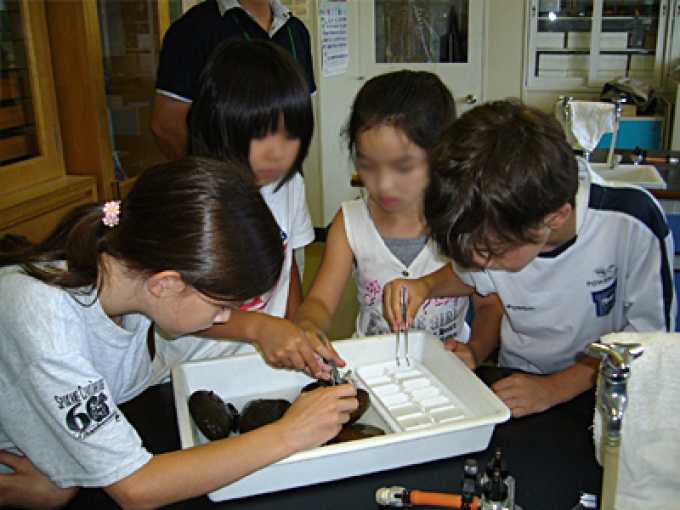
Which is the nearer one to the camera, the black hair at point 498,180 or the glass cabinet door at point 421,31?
the black hair at point 498,180

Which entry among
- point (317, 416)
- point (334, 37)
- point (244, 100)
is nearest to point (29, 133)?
point (244, 100)

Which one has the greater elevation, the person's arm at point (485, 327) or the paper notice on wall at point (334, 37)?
the paper notice on wall at point (334, 37)

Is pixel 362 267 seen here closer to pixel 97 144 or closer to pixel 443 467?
pixel 443 467

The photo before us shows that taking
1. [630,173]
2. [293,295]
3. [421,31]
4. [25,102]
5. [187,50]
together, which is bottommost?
[293,295]

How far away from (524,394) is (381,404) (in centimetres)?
22

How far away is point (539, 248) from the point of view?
3.30 ft

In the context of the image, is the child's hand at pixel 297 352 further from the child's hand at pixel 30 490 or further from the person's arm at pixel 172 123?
the person's arm at pixel 172 123

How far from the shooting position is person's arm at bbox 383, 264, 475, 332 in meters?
1.19

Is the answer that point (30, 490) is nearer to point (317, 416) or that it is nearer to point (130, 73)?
point (317, 416)

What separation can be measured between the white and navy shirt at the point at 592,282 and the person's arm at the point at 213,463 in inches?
20.3

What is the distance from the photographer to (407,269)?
1.39 m

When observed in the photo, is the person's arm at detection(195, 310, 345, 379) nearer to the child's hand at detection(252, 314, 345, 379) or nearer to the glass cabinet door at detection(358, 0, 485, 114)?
the child's hand at detection(252, 314, 345, 379)

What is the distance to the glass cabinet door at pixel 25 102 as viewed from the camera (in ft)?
6.88

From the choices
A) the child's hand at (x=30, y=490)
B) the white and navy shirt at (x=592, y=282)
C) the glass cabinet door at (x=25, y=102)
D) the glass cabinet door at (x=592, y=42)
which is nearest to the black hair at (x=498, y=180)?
the white and navy shirt at (x=592, y=282)
